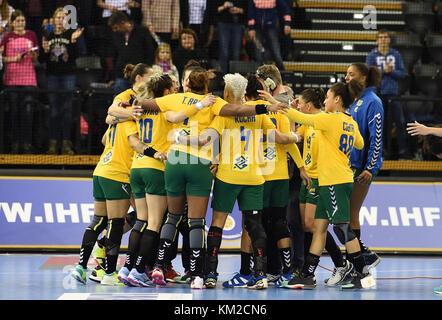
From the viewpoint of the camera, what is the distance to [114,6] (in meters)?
12.7

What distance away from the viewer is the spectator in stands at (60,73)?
10.9 meters

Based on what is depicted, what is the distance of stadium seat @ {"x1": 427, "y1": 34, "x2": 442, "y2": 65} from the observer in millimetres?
13734

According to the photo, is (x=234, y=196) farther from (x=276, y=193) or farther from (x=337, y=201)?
(x=337, y=201)

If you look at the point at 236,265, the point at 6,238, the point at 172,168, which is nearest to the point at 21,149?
the point at 6,238

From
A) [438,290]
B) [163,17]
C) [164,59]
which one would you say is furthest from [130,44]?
A: [438,290]

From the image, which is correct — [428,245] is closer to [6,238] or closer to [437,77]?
[437,77]

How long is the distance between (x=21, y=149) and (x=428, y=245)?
5.99m

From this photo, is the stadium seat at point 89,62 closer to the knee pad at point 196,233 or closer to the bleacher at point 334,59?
the bleacher at point 334,59

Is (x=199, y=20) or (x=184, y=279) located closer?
(x=184, y=279)

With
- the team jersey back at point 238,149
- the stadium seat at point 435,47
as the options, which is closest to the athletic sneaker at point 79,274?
the team jersey back at point 238,149

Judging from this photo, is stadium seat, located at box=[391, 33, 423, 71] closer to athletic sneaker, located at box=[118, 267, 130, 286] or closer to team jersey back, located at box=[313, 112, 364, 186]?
team jersey back, located at box=[313, 112, 364, 186]

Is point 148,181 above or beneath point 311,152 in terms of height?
beneath

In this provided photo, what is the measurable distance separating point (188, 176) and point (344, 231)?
166 centimetres

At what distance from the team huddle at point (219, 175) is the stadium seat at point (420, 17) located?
7331 millimetres
